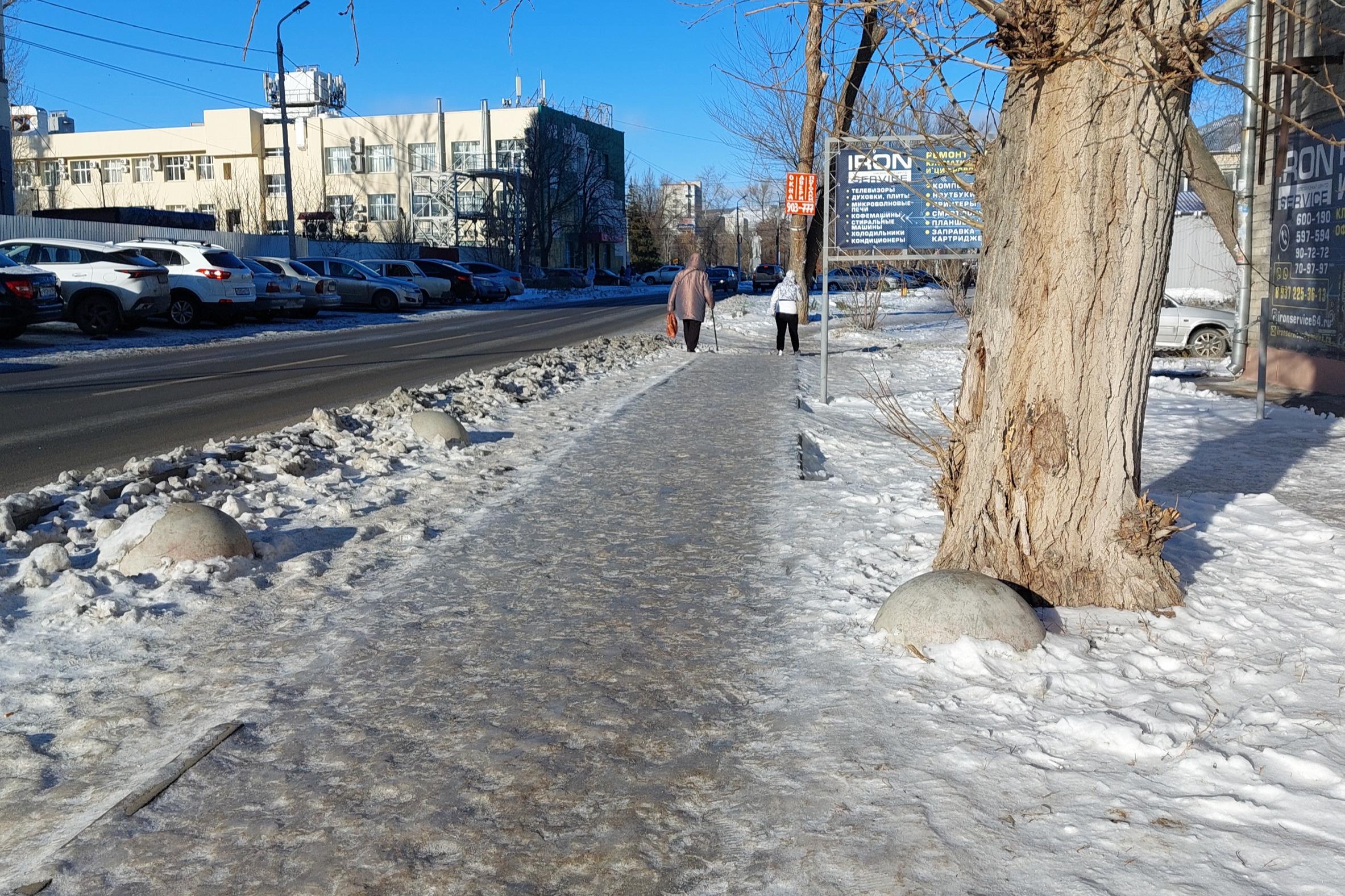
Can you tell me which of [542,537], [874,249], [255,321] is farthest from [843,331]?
[542,537]

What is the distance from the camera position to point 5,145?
42094mm

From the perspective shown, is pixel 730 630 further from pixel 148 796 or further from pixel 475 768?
pixel 148 796

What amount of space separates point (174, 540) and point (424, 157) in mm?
85535

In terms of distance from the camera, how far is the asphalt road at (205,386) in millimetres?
9961

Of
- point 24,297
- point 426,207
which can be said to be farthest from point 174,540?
point 426,207

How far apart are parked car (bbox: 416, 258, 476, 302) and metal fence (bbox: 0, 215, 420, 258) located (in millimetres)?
5158

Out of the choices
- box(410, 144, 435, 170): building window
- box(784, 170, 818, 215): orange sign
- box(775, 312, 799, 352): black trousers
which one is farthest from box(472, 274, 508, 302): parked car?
box(410, 144, 435, 170): building window

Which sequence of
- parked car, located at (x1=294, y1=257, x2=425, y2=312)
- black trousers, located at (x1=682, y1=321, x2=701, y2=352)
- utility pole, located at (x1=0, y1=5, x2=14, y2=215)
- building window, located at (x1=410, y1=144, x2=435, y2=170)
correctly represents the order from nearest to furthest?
black trousers, located at (x1=682, y1=321, x2=701, y2=352) → parked car, located at (x1=294, y1=257, x2=425, y2=312) → utility pole, located at (x1=0, y1=5, x2=14, y2=215) → building window, located at (x1=410, y1=144, x2=435, y2=170)

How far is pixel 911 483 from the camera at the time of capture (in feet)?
27.2

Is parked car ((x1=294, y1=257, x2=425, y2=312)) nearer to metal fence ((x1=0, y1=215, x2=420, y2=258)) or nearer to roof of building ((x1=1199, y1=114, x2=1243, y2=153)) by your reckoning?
metal fence ((x1=0, y1=215, x2=420, y2=258))

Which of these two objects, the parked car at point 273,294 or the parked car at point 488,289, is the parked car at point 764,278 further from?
the parked car at point 273,294

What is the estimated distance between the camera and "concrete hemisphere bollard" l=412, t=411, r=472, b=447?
9648 millimetres

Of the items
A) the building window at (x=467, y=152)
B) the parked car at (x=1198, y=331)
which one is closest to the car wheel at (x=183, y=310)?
the parked car at (x=1198, y=331)

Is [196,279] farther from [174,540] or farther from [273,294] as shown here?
[174,540]
